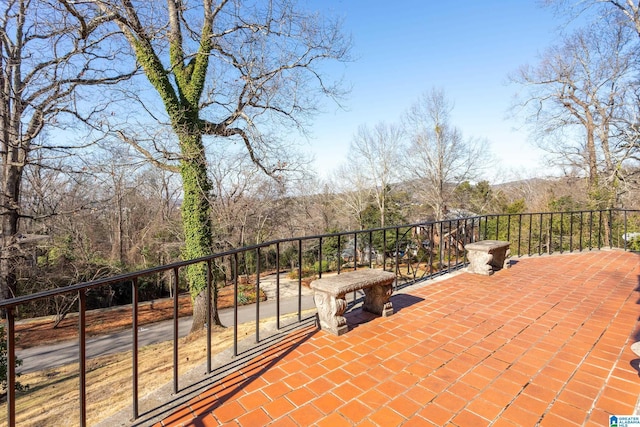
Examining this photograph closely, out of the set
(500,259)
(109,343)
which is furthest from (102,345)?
(500,259)

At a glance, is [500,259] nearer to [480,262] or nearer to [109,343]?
[480,262]

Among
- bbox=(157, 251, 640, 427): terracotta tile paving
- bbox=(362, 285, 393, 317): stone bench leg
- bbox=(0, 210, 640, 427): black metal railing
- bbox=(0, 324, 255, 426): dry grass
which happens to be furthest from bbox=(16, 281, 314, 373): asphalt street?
bbox=(157, 251, 640, 427): terracotta tile paving

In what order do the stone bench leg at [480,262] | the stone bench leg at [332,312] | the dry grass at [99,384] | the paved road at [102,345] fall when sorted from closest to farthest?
1. the stone bench leg at [332,312]
2. the dry grass at [99,384]
3. the stone bench leg at [480,262]
4. the paved road at [102,345]

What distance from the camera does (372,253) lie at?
1416 cm

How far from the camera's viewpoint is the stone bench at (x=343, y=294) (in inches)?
110

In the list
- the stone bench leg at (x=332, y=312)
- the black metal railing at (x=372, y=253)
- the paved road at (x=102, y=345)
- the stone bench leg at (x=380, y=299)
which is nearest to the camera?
the black metal railing at (x=372, y=253)

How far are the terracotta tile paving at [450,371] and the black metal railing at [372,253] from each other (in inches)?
16.6

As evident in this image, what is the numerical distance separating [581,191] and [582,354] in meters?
18.7

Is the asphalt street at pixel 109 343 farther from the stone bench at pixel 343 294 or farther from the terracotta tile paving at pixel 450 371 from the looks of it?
the terracotta tile paving at pixel 450 371

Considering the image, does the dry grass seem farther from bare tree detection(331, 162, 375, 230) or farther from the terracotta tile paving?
bare tree detection(331, 162, 375, 230)

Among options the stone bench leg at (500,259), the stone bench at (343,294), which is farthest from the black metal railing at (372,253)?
the stone bench leg at (500,259)

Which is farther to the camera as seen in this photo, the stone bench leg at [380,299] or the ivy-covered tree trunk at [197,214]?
the ivy-covered tree trunk at [197,214]

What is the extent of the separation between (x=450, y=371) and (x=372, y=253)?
12.1 meters

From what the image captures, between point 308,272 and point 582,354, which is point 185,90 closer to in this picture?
point 582,354
